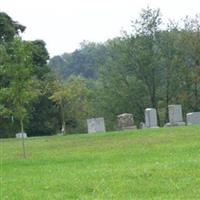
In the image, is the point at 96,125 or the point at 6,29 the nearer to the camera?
the point at 96,125

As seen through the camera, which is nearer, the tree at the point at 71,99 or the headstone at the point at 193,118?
the headstone at the point at 193,118

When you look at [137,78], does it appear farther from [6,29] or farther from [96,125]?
[96,125]

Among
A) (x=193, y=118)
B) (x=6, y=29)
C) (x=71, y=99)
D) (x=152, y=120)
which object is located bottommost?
(x=193, y=118)

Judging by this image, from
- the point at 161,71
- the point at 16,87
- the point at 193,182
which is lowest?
the point at 193,182

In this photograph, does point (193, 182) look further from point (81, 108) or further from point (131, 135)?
point (81, 108)

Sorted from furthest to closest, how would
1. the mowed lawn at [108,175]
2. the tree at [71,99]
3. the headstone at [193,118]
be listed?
the tree at [71,99], the headstone at [193,118], the mowed lawn at [108,175]

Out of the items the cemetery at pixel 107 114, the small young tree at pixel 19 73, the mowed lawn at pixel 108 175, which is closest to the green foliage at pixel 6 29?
the cemetery at pixel 107 114

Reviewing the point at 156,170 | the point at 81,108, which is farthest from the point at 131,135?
the point at 81,108

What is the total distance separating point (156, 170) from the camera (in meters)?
13.5

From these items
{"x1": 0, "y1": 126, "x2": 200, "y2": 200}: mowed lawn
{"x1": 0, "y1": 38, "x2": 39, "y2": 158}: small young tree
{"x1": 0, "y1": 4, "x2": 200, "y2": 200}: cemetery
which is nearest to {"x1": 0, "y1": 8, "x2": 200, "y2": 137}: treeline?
{"x1": 0, "y1": 4, "x2": 200, "y2": 200}: cemetery

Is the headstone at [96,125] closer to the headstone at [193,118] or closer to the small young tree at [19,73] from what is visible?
the headstone at [193,118]

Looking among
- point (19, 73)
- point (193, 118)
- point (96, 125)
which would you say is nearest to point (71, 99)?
point (96, 125)

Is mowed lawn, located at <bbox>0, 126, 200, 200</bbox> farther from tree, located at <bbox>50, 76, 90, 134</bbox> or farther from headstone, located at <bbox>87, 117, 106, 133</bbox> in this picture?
tree, located at <bbox>50, 76, 90, 134</bbox>

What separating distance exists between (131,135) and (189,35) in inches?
1084
